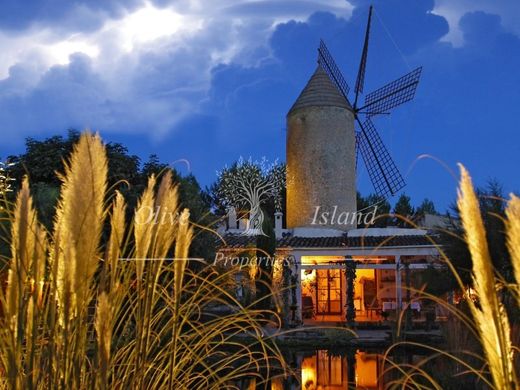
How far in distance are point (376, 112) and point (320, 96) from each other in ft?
13.0

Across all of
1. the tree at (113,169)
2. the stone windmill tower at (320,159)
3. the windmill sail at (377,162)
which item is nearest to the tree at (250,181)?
the stone windmill tower at (320,159)

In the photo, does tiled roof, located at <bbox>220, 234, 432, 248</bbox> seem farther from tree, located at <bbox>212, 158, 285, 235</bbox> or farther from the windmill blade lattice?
the windmill blade lattice

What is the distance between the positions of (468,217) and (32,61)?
850cm

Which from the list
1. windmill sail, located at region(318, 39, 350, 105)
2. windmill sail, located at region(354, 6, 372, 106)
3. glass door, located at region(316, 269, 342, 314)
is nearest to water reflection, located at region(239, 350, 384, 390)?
glass door, located at region(316, 269, 342, 314)

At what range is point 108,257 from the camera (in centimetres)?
172

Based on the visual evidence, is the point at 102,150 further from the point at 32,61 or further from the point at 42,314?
the point at 32,61

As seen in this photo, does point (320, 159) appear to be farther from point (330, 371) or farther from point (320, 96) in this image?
point (330, 371)

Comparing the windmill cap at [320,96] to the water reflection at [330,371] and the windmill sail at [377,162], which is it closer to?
the windmill sail at [377,162]

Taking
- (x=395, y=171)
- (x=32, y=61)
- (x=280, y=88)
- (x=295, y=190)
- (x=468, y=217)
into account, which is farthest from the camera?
(x=280, y=88)


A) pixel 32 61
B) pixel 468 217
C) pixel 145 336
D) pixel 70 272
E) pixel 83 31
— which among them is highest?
pixel 32 61

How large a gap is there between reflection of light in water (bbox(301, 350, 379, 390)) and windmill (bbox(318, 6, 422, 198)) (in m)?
12.2

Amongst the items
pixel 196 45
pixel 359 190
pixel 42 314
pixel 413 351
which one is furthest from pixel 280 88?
pixel 42 314

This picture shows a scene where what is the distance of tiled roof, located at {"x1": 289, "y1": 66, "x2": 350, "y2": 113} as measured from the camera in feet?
62.0

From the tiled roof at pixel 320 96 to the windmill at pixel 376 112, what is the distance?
1.81 meters
